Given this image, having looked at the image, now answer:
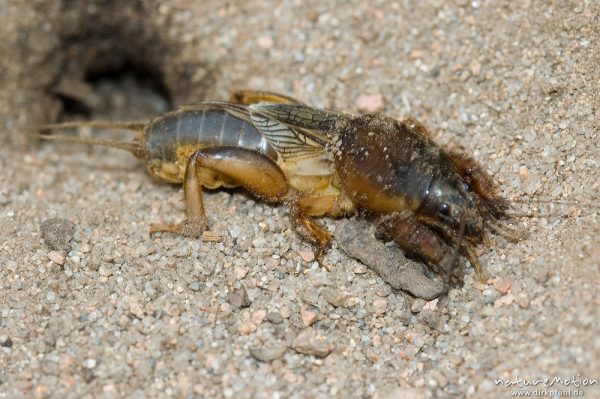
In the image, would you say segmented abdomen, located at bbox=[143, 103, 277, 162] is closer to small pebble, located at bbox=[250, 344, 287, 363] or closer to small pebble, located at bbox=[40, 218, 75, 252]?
small pebble, located at bbox=[40, 218, 75, 252]

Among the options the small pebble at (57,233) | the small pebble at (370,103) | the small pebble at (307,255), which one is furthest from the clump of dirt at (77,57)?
the small pebble at (307,255)

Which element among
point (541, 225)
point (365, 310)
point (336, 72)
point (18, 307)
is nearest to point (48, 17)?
point (336, 72)

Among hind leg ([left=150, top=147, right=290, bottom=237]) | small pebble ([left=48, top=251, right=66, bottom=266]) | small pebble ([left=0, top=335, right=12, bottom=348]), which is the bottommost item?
small pebble ([left=0, top=335, right=12, bottom=348])

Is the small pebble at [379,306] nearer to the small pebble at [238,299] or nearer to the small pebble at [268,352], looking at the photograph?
the small pebble at [268,352]

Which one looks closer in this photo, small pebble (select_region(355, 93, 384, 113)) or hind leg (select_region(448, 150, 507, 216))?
hind leg (select_region(448, 150, 507, 216))

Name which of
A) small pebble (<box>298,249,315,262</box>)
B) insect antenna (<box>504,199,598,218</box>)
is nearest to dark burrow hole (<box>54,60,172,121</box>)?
small pebble (<box>298,249,315,262</box>)

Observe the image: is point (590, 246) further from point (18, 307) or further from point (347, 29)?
point (18, 307)
